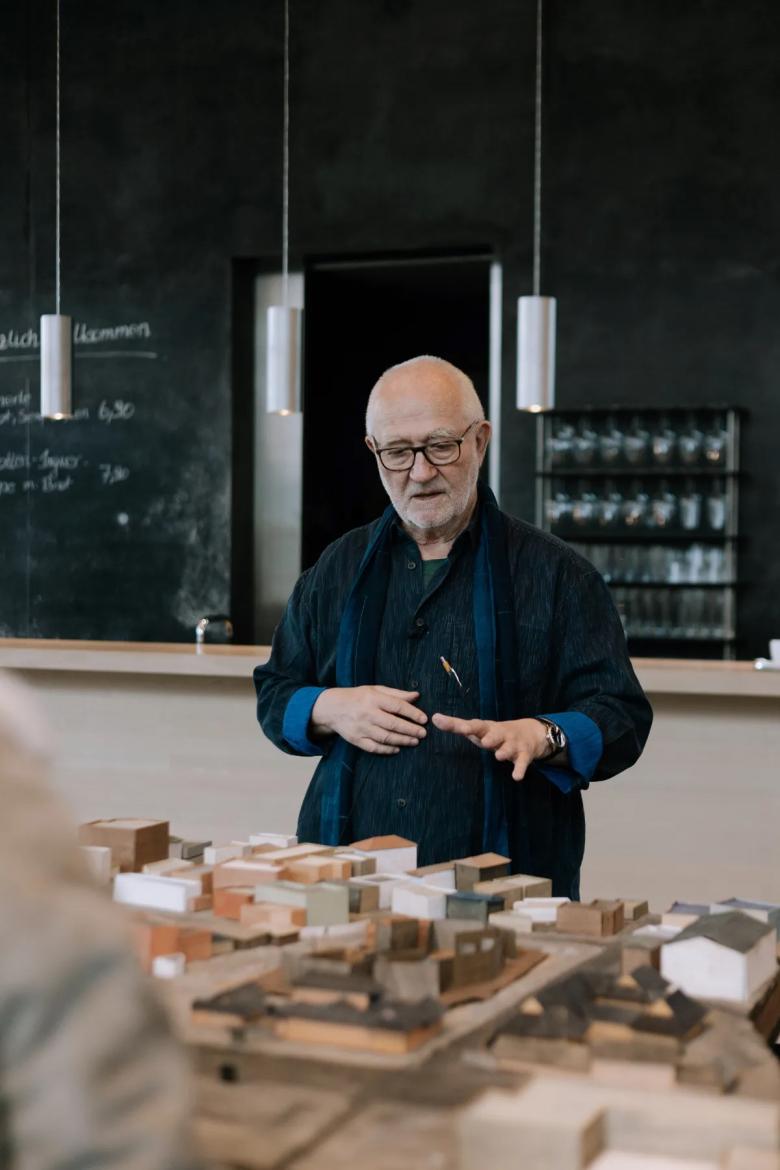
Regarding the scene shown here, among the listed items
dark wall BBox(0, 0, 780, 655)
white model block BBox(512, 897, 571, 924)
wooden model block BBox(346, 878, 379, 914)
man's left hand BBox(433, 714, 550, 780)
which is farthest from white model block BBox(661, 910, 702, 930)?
dark wall BBox(0, 0, 780, 655)

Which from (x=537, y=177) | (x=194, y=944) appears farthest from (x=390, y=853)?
(x=537, y=177)

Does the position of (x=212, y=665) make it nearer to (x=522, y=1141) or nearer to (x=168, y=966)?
(x=168, y=966)

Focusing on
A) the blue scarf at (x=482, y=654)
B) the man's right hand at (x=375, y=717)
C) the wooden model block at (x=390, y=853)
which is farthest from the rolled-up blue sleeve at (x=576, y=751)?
the wooden model block at (x=390, y=853)

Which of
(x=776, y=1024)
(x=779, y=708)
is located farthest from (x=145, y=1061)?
(x=779, y=708)

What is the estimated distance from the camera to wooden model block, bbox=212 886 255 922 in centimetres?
193

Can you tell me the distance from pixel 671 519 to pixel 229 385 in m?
2.82

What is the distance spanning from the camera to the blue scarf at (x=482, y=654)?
2.64m

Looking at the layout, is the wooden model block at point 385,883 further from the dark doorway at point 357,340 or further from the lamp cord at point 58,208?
the lamp cord at point 58,208

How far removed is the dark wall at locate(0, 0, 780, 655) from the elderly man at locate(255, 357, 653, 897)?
4957 millimetres

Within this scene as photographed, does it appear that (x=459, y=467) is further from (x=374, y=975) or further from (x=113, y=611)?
(x=113, y=611)

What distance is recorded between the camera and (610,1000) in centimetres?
143

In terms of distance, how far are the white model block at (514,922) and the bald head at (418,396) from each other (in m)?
1.12

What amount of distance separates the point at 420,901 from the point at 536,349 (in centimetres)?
426

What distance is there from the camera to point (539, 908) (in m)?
1.99
